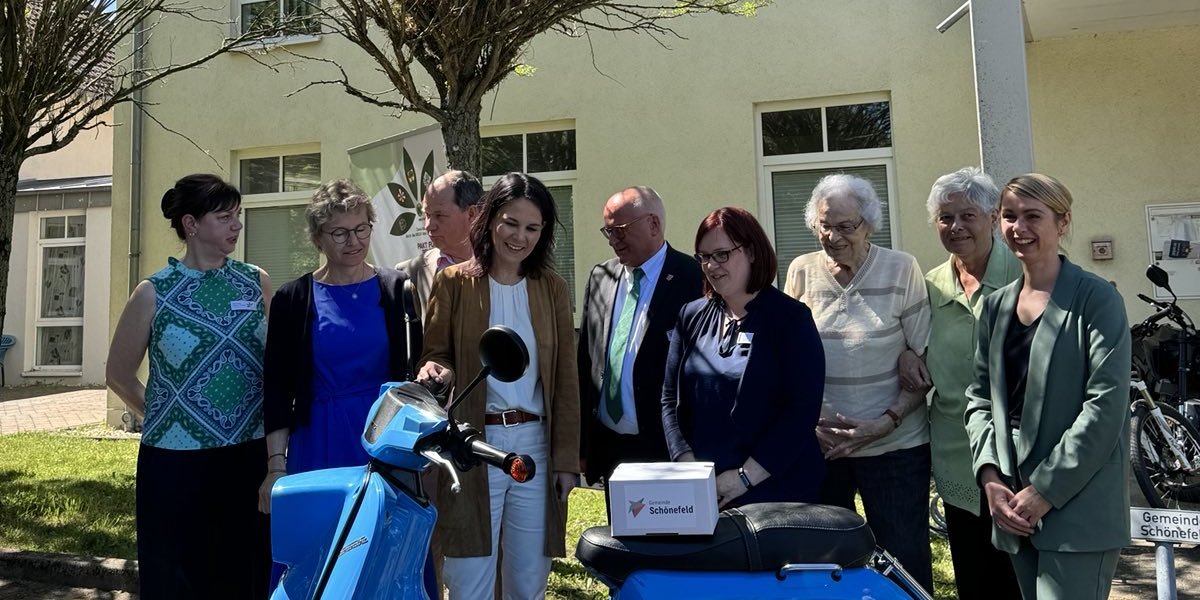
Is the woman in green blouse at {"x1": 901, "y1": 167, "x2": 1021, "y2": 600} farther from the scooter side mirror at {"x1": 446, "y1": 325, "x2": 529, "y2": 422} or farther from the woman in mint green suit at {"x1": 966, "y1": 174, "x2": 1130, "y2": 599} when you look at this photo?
the scooter side mirror at {"x1": 446, "y1": 325, "x2": 529, "y2": 422}

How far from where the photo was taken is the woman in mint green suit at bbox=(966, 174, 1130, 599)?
2180mm

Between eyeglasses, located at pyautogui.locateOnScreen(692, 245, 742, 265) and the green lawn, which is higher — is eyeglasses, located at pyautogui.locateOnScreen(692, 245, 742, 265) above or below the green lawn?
above

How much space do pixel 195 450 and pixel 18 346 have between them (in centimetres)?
1544

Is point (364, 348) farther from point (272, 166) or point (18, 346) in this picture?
point (18, 346)

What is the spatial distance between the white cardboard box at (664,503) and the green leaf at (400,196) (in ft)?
15.9

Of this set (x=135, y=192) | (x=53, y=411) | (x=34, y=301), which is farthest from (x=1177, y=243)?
(x=34, y=301)

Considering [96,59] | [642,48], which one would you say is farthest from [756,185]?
[96,59]

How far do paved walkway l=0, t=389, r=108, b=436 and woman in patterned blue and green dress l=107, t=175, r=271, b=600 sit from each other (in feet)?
27.5

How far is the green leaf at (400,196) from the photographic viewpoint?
6.53 meters

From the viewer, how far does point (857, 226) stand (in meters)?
2.98

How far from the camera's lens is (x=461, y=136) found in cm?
453

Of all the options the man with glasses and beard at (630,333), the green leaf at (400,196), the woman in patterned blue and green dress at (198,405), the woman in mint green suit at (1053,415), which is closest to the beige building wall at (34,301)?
the green leaf at (400,196)

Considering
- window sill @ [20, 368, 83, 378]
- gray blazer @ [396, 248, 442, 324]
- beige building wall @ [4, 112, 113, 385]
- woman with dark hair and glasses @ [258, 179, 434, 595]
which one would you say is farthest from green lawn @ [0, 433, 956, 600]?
window sill @ [20, 368, 83, 378]

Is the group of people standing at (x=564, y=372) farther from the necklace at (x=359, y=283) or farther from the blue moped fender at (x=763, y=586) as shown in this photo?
the blue moped fender at (x=763, y=586)
